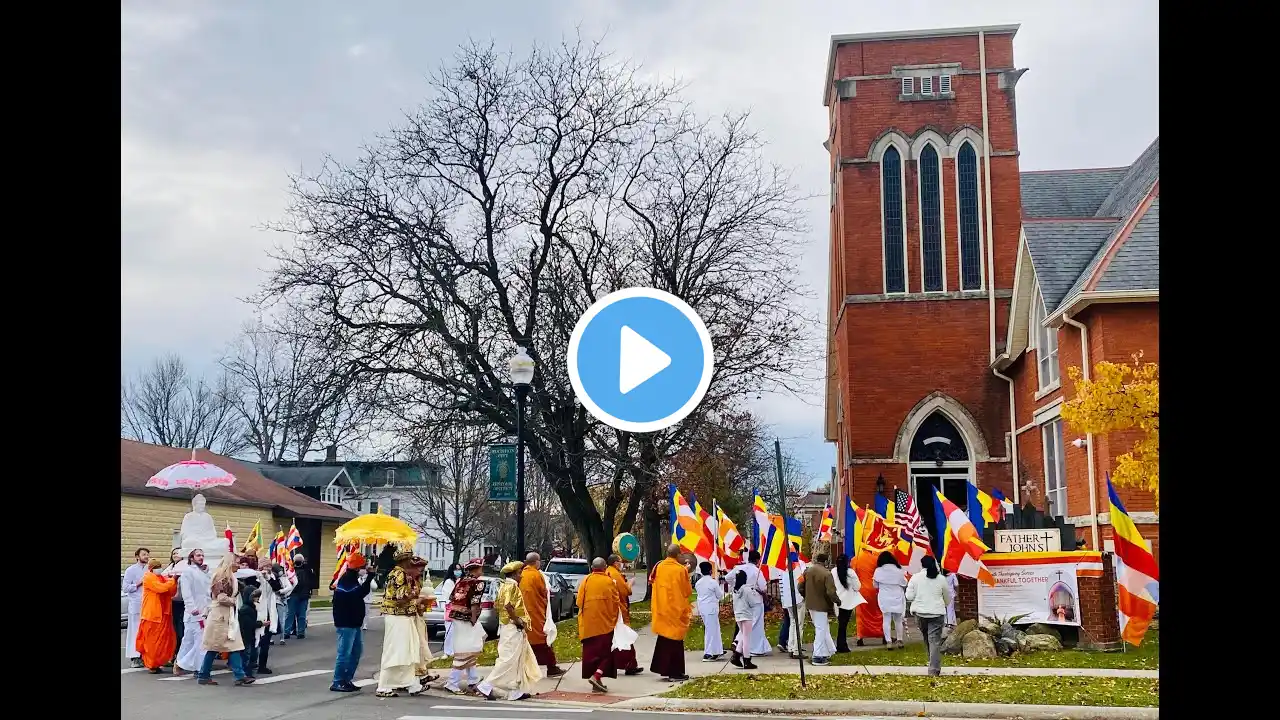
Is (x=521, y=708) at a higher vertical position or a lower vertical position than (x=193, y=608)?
lower

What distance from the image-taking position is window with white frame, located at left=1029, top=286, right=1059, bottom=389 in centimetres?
2508

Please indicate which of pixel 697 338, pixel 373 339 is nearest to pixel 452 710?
pixel 697 338

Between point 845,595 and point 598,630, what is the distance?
5497mm

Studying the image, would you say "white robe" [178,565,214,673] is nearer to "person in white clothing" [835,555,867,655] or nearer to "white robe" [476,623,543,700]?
"white robe" [476,623,543,700]

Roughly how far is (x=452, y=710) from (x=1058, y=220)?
809 inches

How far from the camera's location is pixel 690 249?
994 inches

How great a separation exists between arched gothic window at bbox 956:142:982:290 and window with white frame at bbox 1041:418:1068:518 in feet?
19.4

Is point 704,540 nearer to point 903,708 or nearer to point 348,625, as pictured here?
point 348,625

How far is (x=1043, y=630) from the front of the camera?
16328mm

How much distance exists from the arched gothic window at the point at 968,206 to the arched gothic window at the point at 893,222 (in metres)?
1.63

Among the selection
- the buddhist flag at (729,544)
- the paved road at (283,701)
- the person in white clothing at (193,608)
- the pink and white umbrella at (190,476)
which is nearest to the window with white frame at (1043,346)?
the buddhist flag at (729,544)
